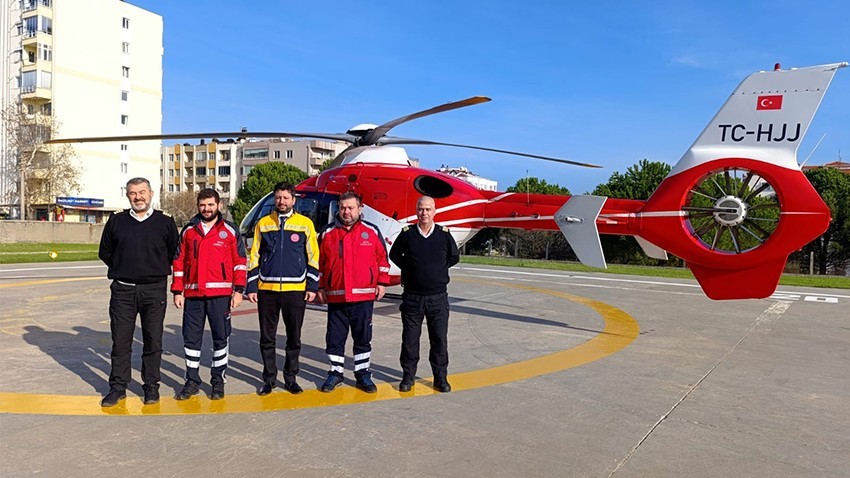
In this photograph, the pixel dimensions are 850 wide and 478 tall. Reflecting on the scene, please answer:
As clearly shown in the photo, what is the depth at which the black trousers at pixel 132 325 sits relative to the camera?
197 inches

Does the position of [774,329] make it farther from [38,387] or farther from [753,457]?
[38,387]

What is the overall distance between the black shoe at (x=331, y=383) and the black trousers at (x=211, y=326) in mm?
969

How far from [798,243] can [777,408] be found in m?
3.06

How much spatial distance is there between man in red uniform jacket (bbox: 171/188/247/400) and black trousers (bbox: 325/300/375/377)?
0.96 metres

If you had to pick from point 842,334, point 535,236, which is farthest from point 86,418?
point 535,236

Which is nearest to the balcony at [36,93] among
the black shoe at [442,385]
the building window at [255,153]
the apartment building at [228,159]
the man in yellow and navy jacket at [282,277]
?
the apartment building at [228,159]

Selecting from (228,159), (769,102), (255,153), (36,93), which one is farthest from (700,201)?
(228,159)

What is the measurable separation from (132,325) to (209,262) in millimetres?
887

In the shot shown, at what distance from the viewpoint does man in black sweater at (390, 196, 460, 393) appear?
5.61 m

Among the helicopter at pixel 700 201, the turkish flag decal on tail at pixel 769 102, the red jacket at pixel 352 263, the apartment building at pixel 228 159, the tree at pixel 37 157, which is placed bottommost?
the red jacket at pixel 352 263

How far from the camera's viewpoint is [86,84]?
51.9 metres

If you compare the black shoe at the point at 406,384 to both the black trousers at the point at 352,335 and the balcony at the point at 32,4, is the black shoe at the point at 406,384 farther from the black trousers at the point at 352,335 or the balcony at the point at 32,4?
the balcony at the point at 32,4

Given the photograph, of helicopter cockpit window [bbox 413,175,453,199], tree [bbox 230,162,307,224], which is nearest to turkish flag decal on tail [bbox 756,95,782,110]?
helicopter cockpit window [bbox 413,175,453,199]

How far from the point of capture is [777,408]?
520cm
